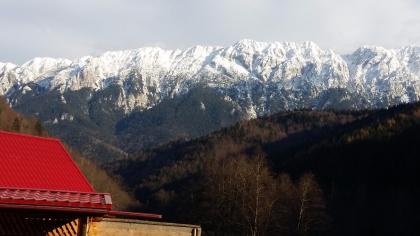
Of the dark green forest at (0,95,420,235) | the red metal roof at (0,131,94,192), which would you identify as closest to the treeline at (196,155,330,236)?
the dark green forest at (0,95,420,235)

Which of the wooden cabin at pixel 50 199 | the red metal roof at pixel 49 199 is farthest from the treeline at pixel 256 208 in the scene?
the red metal roof at pixel 49 199

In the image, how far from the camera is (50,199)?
17.6 meters

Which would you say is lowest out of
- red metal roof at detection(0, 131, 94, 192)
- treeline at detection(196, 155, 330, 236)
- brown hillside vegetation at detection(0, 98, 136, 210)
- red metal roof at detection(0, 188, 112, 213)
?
red metal roof at detection(0, 188, 112, 213)

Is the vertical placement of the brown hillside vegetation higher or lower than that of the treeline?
higher

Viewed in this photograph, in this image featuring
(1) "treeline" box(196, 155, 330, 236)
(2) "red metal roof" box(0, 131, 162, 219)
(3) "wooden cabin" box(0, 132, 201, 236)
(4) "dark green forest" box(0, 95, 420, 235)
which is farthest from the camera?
(4) "dark green forest" box(0, 95, 420, 235)

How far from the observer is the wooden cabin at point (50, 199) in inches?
698

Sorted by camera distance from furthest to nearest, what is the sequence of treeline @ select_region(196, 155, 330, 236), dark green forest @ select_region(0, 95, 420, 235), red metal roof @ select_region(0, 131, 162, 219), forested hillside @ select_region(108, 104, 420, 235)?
dark green forest @ select_region(0, 95, 420, 235) < forested hillside @ select_region(108, 104, 420, 235) < treeline @ select_region(196, 155, 330, 236) < red metal roof @ select_region(0, 131, 162, 219)

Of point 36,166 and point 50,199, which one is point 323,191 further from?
point 50,199

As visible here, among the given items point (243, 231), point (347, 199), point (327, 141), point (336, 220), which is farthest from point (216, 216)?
point (327, 141)

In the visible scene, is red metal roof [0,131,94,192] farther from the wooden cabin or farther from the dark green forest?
the dark green forest

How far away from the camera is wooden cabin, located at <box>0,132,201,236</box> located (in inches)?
698

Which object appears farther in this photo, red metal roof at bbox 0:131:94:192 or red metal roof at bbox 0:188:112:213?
red metal roof at bbox 0:131:94:192

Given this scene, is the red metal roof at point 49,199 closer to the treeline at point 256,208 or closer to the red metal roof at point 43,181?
the red metal roof at point 43,181

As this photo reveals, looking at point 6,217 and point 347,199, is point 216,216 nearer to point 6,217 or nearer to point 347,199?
point 347,199
